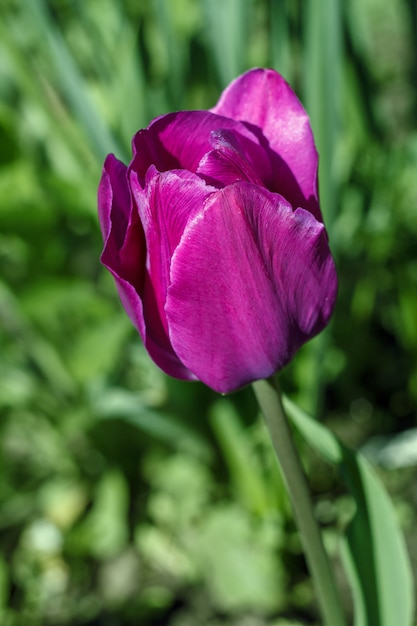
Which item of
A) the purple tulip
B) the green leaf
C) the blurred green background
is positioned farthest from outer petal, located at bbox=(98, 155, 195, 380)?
the blurred green background

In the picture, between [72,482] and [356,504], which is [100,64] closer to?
[72,482]

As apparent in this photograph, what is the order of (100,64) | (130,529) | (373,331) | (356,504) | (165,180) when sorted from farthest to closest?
(373,331) < (130,529) < (100,64) < (356,504) < (165,180)

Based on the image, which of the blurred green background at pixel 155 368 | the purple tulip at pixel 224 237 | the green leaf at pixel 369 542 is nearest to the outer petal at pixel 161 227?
the purple tulip at pixel 224 237

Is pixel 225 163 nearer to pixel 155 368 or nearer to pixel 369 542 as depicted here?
pixel 369 542

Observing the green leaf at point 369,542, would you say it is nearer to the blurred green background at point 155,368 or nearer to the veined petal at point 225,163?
the veined petal at point 225,163

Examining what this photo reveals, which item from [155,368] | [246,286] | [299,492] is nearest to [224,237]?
[246,286]

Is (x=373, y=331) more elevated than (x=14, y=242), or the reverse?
(x=14, y=242)

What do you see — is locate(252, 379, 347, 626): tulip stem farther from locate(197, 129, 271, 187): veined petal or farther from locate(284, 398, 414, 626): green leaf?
locate(197, 129, 271, 187): veined petal

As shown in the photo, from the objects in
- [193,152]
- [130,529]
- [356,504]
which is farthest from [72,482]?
[193,152]
